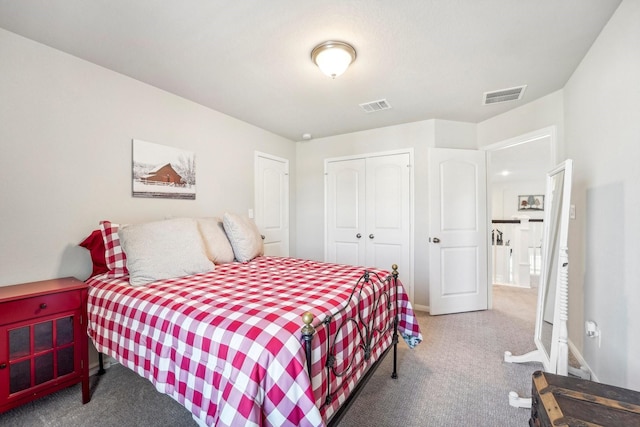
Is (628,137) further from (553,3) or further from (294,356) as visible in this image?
(294,356)

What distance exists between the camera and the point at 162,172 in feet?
8.65

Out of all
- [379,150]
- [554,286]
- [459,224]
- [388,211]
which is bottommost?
[554,286]

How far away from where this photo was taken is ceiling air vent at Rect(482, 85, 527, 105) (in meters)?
2.68

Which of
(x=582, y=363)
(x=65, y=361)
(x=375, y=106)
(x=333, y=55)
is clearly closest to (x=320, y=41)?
(x=333, y=55)

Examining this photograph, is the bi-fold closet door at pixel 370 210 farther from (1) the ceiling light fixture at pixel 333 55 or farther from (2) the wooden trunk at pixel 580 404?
(2) the wooden trunk at pixel 580 404

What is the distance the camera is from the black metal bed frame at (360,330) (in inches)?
44.3

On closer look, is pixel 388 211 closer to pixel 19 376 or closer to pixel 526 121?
pixel 526 121

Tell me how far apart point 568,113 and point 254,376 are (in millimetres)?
3222

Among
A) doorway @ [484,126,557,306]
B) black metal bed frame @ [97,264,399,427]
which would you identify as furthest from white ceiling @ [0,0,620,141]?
black metal bed frame @ [97,264,399,427]

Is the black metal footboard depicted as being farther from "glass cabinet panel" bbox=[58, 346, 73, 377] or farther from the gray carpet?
"glass cabinet panel" bbox=[58, 346, 73, 377]

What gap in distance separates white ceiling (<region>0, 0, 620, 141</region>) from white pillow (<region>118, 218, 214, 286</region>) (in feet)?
4.19

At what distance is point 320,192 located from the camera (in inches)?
169

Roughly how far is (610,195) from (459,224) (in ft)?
5.48

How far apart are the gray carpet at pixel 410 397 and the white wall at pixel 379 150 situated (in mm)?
1232
